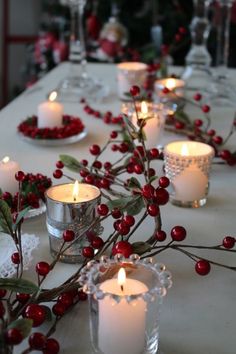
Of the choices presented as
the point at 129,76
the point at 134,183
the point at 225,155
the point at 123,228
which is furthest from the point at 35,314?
the point at 129,76

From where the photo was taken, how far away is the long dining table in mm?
605

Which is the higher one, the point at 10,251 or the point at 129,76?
the point at 129,76

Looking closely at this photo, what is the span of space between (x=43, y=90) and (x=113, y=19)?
83 centimetres

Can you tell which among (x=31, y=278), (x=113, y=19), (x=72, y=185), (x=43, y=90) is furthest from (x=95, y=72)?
(x=31, y=278)

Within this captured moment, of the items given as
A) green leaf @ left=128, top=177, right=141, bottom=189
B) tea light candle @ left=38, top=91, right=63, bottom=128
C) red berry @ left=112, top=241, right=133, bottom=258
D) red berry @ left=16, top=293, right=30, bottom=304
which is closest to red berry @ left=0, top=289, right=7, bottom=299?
red berry @ left=16, top=293, right=30, bottom=304

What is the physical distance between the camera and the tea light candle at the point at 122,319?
544mm

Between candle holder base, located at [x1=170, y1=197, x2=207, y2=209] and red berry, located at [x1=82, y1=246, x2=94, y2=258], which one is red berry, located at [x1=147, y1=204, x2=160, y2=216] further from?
candle holder base, located at [x1=170, y1=197, x2=207, y2=209]

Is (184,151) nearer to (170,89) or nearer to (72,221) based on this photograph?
(72,221)

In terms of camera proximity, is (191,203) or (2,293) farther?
(191,203)

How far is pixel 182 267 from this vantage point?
74 centimetres

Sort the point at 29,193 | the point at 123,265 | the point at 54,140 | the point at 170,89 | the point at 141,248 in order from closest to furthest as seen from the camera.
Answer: the point at 123,265 < the point at 141,248 < the point at 29,193 < the point at 54,140 < the point at 170,89

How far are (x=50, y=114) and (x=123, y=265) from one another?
640 millimetres

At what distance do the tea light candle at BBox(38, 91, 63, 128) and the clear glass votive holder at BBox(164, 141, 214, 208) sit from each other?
33 cm

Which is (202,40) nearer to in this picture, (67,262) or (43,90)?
(43,90)
